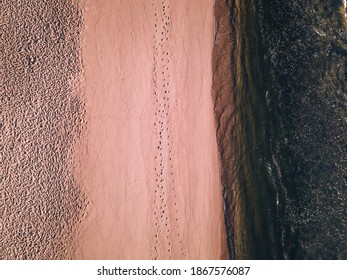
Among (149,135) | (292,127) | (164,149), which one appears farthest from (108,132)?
(292,127)

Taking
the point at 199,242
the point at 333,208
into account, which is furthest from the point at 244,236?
the point at 333,208

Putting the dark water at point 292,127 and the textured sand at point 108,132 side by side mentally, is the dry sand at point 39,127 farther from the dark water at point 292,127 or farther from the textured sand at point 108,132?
the dark water at point 292,127

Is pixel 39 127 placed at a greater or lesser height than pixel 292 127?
greater

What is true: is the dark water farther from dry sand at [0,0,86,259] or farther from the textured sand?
dry sand at [0,0,86,259]

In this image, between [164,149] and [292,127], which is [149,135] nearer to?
[164,149]

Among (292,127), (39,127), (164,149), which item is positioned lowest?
(164,149)

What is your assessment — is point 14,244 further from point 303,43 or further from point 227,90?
point 303,43
